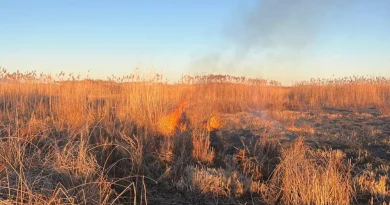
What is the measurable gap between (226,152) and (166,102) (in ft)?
7.44

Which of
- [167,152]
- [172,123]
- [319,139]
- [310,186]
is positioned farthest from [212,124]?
[310,186]

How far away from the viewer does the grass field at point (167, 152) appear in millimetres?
3396

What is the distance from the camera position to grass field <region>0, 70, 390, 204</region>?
3.40 metres

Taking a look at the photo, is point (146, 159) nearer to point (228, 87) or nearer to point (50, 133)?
point (50, 133)

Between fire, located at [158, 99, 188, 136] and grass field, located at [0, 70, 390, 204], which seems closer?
grass field, located at [0, 70, 390, 204]

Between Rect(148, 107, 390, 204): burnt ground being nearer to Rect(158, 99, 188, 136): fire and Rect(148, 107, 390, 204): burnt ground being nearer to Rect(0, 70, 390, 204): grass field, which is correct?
Rect(0, 70, 390, 204): grass field

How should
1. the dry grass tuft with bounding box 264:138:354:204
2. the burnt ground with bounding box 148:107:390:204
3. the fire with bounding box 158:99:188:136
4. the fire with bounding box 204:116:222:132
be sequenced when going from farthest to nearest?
the fire with bounding box 204:116:222:132 < the fire with bounding box 158:99:188:136 < the burnt ground with bounding box 148:107:390:204 < the dry grass tuft with bounding box 264:138:354:204

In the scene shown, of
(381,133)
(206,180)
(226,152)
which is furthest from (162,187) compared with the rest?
(381,133)

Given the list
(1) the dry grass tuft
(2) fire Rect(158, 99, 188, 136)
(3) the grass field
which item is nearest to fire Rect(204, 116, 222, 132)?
(3) the grass field

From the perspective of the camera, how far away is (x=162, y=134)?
21.0 feet

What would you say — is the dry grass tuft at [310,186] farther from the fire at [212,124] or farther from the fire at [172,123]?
the fire at [212,124]

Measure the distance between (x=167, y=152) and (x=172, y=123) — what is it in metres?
1.68

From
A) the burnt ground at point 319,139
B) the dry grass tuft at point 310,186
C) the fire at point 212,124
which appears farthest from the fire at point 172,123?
the dry grass tuft at point 310,186

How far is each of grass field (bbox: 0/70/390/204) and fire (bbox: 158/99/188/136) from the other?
27 millimetres
